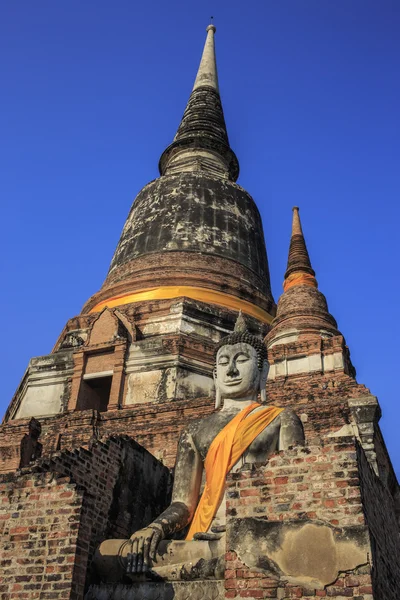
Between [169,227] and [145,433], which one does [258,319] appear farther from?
[145,433]

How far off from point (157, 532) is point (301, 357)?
763 cm


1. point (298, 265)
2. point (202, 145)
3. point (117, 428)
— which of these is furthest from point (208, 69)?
point (117, 428)

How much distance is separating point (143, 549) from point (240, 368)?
2282 millimetres

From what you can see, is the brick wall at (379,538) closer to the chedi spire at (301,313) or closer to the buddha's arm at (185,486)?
the buddha's arm at (185,486)

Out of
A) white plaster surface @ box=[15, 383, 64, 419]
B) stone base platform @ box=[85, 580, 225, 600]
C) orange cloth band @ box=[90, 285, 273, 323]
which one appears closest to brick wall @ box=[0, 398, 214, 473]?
white plaster surface @ box=[15, 383, 64, 419]

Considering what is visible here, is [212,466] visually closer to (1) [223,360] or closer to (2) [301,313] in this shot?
(1) [223,360]

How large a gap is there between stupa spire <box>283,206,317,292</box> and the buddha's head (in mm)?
9283

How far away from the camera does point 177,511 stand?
6285 mm

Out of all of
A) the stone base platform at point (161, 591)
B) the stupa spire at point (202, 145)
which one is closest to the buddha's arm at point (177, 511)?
the stone base platform at point (161, 591)

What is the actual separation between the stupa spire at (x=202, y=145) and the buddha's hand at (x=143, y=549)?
1649 centimetres

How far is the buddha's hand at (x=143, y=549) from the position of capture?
558 cm

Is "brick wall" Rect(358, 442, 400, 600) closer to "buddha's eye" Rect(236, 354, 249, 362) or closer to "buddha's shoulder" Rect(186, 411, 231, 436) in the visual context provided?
"buddha's shoulder" Rect(186, 411, 231, 436)

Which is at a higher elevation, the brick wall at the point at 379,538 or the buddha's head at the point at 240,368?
the buddha's head at the point at 240,368

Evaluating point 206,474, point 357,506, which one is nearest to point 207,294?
point 206,474
